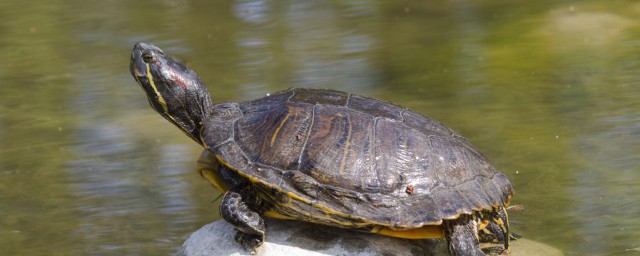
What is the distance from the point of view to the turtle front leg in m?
4.36

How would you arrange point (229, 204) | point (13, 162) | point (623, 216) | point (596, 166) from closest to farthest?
point (229, 204), point (623, 216), point (596, 166), point (13, 162)

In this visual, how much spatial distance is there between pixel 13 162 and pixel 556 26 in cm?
574

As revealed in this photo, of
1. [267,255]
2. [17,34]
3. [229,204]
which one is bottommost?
[17,34]

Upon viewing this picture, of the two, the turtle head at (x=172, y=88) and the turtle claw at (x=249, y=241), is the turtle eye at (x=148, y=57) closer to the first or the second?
the turtle head at (x=172, y=88)

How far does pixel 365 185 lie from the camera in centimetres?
438

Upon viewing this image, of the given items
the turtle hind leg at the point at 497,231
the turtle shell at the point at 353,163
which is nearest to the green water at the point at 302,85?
the turtle hind leg at the point at 497,231

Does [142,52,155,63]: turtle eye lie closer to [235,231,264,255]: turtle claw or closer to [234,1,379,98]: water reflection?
[235,231,264,255]: turtle claw

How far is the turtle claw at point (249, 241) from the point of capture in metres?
4.48

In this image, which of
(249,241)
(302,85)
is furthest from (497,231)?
(302,85)

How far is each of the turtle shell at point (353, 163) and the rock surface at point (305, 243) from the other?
0.21 metres

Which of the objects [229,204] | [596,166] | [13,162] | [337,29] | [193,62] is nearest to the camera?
[229,204]

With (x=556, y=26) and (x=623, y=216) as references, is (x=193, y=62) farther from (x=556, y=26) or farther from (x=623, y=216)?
(x=623, y=216)

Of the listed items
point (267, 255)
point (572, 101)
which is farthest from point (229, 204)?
point (572, 101)

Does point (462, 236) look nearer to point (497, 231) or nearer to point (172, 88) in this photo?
point (497, 231)
